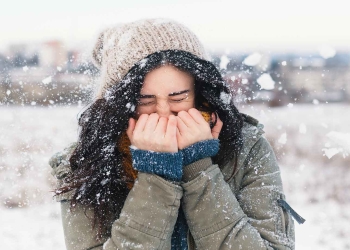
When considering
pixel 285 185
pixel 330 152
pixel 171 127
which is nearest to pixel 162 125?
pixel 171 127

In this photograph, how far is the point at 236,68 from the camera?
5.43m

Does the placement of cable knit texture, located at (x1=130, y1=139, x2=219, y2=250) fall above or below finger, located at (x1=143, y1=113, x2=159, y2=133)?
below

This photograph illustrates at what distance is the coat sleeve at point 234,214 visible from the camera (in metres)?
1.71

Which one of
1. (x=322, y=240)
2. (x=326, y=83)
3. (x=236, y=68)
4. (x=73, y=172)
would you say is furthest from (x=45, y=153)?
(x=326, y=83)

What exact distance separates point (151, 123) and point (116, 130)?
0.21 m

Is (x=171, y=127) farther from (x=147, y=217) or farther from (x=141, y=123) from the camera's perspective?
(x=147, y=217)

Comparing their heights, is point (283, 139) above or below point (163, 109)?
below

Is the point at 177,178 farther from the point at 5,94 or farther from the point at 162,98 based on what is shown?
the point at 5,94

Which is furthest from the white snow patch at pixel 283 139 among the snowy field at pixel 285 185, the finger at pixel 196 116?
the finger at pixel 196 116

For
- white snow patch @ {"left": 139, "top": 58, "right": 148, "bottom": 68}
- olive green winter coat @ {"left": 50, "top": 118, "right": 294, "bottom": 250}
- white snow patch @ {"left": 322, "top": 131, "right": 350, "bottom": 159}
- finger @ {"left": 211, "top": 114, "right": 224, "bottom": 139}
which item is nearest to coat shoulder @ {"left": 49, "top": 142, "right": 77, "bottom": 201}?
olive green winter coat @ {"left": 50, "top": 118, "right": 294, "bottom": 250}

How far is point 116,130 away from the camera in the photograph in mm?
1959

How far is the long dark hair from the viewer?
74.7 inches

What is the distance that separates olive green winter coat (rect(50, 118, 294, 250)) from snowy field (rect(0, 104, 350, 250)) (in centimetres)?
219

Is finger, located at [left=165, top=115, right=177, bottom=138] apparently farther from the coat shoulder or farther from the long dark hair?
the coat shoulder
